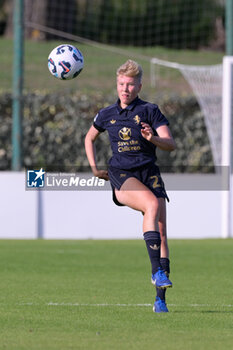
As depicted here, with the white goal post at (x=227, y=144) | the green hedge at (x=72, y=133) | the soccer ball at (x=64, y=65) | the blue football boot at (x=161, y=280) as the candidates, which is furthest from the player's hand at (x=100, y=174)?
the green hedge at (x=72, y=133)

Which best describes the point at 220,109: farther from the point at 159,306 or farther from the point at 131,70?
the point at 159,306

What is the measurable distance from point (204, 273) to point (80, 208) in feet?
16.6

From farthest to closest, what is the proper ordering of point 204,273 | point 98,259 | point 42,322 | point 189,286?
point 98,259
point 204,273
point 189,286
point 42,322

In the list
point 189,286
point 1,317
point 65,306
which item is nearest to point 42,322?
point 1,317

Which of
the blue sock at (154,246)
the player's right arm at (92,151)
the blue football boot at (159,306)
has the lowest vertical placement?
the blue football boot at (159,306)

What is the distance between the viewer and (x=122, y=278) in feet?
35.0

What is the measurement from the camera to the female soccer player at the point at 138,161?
24.6ft

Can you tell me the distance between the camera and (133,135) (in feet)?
25.2

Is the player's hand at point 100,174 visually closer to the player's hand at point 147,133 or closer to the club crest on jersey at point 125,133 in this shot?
the club crest on jersey at point 125,133

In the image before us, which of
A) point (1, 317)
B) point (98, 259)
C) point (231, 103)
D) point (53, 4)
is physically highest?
point (53, 4)

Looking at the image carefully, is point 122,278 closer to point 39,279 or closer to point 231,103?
point 39,279

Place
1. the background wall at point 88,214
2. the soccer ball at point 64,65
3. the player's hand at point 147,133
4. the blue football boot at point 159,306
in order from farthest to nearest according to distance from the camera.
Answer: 1. the background wall at point 88,214
2. the soccer ball at point 64,65
3. the blue football boot at point 159,306
4. the player's hand at point 147,133

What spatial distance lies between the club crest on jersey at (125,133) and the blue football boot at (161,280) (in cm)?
116

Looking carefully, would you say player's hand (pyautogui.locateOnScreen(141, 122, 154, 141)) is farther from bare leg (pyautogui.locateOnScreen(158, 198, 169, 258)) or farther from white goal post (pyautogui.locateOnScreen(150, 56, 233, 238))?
white goal post (pyautogui.locateOnScreen(150, 56, 233, 238))
